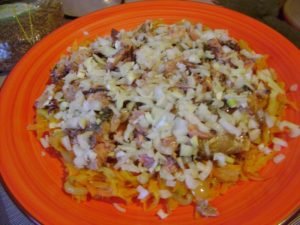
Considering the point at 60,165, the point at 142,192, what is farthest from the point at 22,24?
the point at 142,192

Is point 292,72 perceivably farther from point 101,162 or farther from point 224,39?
point 101,162

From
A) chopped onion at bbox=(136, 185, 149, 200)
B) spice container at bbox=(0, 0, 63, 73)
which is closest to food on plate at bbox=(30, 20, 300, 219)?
chopped onion at bbox=(136, 185, 149, 200)

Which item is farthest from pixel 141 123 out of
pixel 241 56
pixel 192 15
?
pixel 192 15

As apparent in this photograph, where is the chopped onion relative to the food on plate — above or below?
below

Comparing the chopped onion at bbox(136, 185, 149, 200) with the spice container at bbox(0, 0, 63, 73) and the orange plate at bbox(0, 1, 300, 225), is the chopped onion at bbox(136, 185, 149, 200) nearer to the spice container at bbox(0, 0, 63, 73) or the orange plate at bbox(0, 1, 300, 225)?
the orange plate at bbox(0, 1, 300, 225)

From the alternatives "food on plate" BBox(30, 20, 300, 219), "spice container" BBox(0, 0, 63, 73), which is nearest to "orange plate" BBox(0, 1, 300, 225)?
"food on plate" BBox(30, 20, 300, 219)

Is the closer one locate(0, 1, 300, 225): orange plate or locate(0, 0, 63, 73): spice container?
locate(0, 1, 300, 225): orange plate

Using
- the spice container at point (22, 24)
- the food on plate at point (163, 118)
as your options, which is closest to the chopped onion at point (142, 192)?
the food on plate at point (163, 118)
